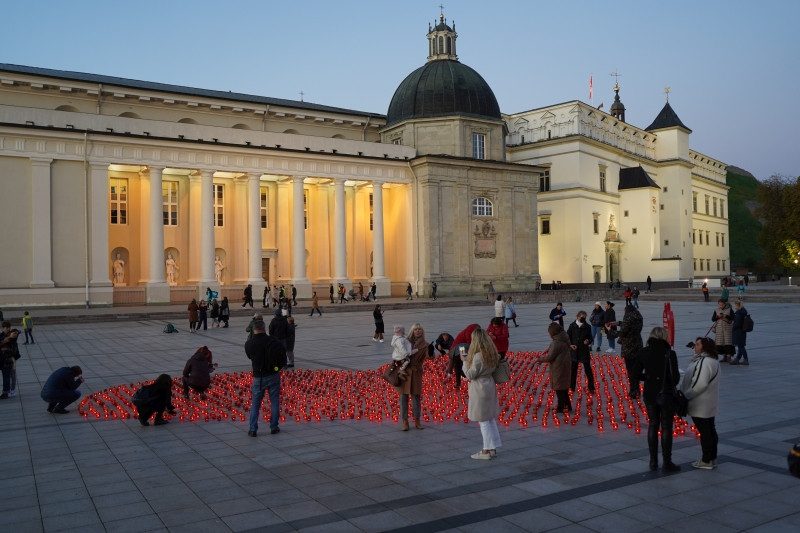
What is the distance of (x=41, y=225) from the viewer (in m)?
38.9

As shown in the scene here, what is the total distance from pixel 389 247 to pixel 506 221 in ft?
32.4

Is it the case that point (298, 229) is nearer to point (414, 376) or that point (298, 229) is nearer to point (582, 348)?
point (582, 348)

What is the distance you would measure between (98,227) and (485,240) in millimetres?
28672

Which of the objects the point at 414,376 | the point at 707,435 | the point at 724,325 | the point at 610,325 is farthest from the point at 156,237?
the point at 707,435

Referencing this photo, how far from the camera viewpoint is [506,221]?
186ft

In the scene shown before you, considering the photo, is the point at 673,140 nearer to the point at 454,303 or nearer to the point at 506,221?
the point at 506,221

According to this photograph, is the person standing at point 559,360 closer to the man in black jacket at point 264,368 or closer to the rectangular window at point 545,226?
the man in black jacket at point 264,368

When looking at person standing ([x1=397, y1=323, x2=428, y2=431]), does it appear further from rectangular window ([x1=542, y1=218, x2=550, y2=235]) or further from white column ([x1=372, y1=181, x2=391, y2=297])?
rectangular window ([x1=542, y1=218, x2=550, y2=235])

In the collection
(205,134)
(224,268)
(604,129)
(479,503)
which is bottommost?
(479,503)

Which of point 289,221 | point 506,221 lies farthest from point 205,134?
point 506,221

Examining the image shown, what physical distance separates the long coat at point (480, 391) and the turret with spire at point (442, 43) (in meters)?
54.6

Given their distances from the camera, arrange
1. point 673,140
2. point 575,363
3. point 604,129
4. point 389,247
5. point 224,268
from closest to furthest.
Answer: point 575,363 → point 224,268 → point 389,247 → point 604,129 → point 673,140

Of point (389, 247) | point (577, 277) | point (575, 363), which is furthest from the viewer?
point (577, 277)

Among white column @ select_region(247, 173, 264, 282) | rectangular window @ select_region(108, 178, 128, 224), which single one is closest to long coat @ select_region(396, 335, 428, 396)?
white column @ select_region(247, 173, 264, 282)
